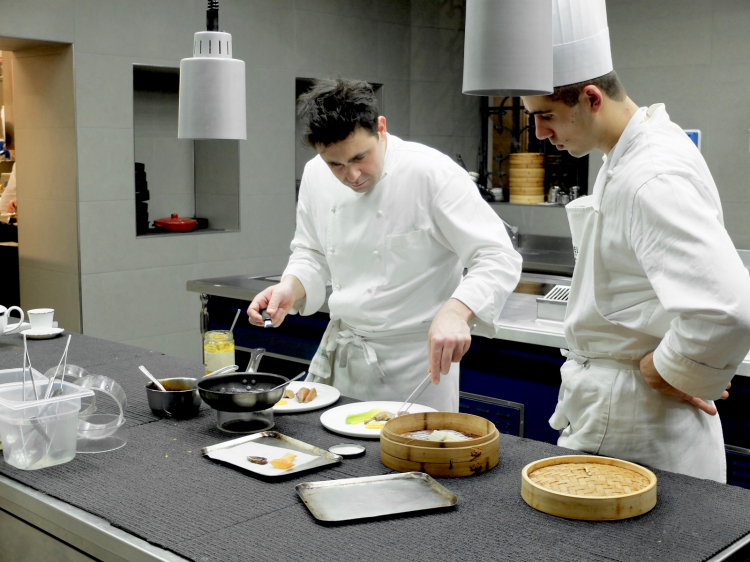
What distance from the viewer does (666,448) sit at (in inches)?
66.9

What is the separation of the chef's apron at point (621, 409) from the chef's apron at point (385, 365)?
63cm

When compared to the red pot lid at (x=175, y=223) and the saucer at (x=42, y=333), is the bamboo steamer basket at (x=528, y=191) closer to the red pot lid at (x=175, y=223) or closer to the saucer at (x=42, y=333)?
the red pot lid at (x=175, y=223)

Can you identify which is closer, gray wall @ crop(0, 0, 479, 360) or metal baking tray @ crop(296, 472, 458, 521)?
metal baking tray @ crop(296, 472, 458, 521)

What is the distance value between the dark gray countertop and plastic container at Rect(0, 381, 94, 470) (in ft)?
0.10

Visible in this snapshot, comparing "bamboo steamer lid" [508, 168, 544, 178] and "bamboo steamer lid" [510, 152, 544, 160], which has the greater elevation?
"bamboo steamer lid" [510, 152, 544, 160]

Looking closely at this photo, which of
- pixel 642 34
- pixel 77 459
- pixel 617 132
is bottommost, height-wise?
pixel 77 459

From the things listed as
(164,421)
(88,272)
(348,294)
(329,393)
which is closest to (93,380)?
(164,421)

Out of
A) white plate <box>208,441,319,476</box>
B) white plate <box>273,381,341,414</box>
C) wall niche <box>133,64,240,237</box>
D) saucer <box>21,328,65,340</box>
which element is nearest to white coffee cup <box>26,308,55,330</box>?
saucer <box>21,328,65,340</box>

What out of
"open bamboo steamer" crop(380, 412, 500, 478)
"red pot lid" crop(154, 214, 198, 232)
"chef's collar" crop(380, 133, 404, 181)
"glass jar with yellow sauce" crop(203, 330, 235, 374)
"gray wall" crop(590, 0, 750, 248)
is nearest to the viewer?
"open bamboo steamer" crop(380, 412, 500, 478)

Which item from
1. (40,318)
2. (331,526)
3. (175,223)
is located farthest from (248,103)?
(331,526)

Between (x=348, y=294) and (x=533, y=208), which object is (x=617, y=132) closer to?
(x=348, y=294)

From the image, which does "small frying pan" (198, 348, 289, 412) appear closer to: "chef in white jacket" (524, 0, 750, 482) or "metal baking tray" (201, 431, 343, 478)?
"metal baking tray" (201, 431, 343, 478)

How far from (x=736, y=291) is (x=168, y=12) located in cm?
415

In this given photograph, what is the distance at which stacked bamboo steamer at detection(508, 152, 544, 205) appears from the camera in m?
5.77
